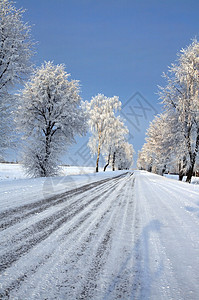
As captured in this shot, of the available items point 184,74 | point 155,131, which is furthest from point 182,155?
point 155,131

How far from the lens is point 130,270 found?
4.57ft

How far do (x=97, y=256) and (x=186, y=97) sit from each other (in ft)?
50.5

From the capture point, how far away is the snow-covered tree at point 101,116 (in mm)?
25719

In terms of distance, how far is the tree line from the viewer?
893cm

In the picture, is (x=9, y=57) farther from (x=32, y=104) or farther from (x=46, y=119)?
(x=46, y=119)

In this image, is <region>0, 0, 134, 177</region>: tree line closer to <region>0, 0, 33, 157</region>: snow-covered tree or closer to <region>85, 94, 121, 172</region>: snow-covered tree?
<region>0, 0, 33, 157</region>: snow-covered tree

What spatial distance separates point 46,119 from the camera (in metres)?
12.5

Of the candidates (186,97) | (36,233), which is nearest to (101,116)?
(186,97)

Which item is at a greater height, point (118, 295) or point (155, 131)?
point (155, 131)

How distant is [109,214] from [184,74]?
1513cm

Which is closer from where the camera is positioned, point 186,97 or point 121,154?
point 186,97

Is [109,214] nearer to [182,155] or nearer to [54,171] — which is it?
[54,171]

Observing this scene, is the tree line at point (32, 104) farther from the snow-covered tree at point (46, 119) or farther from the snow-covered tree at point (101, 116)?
the snow-covered tree at point (101, 116)

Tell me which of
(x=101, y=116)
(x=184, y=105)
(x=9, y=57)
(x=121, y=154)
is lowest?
(x=121, y=154)
